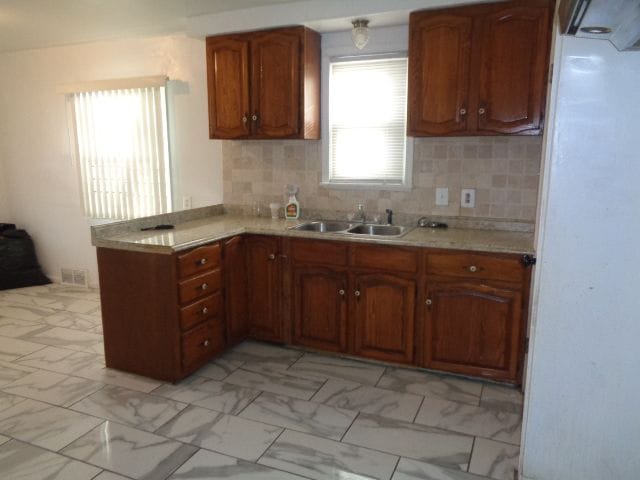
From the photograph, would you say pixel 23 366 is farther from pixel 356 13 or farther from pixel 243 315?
pixel 356 13

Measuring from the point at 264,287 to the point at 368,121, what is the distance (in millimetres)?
1391

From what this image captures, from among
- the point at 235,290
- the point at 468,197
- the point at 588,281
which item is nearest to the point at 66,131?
the point at 235,290

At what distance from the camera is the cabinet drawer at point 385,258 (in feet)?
9.32

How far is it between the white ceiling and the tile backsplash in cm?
99

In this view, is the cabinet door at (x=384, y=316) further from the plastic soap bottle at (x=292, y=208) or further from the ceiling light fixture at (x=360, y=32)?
the ceiling light fixture at (x=360, y=32)

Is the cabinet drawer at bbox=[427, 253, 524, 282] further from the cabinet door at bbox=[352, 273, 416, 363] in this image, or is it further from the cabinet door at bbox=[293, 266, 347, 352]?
the cabinet door at bbox=[293, 266, 347, 352]

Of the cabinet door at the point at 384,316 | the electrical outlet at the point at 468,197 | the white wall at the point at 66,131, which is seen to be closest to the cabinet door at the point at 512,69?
the electrical outlet at the point at 468,197

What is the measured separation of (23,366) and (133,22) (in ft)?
8.38

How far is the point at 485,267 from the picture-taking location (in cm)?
270

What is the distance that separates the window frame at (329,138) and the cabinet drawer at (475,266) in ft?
2.47

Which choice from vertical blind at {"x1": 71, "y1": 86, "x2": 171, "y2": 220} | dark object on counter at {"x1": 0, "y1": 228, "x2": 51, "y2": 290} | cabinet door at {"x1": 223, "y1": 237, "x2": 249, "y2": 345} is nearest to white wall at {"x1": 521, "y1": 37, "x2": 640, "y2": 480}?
cabinet door at {"x1": 223, "y1": 237, "x2": 249, "y2": 345}

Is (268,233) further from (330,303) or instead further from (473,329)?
(473,329)

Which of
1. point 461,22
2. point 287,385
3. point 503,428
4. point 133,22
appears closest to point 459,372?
point 503,428

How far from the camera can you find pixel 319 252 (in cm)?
308
